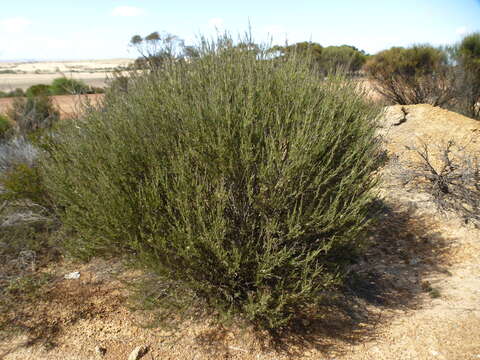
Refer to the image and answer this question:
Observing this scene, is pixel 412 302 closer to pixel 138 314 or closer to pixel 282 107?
pixel 282 107

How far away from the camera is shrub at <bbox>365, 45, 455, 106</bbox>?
11.4m

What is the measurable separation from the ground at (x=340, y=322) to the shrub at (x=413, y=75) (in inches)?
286

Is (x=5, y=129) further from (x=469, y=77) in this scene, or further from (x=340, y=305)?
(x=469, y=77)

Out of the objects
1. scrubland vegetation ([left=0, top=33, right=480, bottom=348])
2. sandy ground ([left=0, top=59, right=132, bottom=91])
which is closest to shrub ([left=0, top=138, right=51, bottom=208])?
scrubland vegetation ([left=0, top=33, right=480, bottom=348])

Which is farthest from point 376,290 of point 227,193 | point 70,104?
point 70,104

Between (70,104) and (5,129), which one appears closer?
(5,129)

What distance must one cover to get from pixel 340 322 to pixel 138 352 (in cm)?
192

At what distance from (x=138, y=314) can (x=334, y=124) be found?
276cm

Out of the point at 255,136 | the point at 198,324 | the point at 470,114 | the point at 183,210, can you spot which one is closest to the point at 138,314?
the point at 198,324

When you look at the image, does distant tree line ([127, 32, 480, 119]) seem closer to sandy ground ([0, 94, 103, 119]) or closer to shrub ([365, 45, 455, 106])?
shrub ([365, 45, 455, 106])

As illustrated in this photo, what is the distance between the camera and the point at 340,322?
3857mm

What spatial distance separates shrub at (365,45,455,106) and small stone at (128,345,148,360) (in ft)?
35.4

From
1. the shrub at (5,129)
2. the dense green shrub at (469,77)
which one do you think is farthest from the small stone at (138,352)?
the dense green shrub at (469,77)

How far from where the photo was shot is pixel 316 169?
11.7ft
